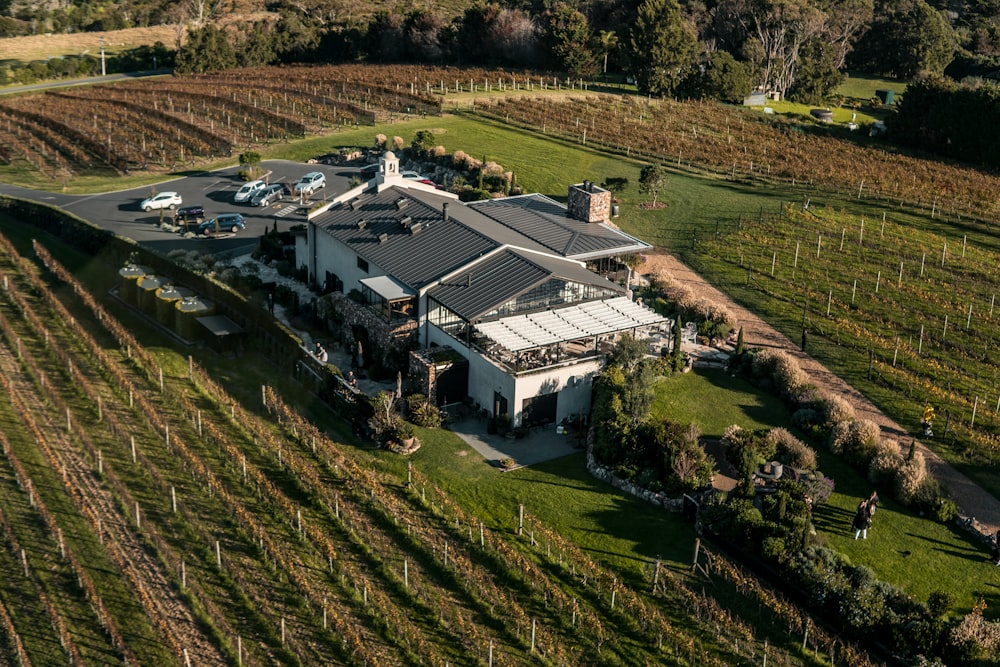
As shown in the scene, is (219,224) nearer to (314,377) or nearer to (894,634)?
(314,377)

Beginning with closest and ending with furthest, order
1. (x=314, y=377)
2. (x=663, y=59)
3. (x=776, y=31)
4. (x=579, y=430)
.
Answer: (x=579, y=430), (x=314, y=377), (x=663, y=59), (x=776, y=31)

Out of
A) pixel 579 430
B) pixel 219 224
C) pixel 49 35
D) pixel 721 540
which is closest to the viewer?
pixel 721 540

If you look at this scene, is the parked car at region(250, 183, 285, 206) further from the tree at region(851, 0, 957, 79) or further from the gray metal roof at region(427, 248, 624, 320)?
the tree at region(851, 0, 957, 79)

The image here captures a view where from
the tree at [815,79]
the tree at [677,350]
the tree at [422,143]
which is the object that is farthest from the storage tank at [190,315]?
the tree at [815,79]

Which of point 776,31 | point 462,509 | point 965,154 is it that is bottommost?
point 462,509

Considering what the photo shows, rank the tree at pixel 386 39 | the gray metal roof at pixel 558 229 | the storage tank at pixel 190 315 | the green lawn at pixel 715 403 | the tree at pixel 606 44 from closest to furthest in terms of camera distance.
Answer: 1. the green lawn at pixel 715 403
2. the storage tank at pixel 190 315
3. the gray metal roof at pixel 558 229
4. the tree at pixel 606 44
5. the tree at pixel 386 39

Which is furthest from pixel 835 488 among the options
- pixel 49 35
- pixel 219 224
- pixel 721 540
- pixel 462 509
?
pixel 49 35

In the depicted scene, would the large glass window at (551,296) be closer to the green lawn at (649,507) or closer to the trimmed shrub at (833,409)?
the green lawn at (649,507)

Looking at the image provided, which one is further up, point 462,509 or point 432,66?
point 432,66
